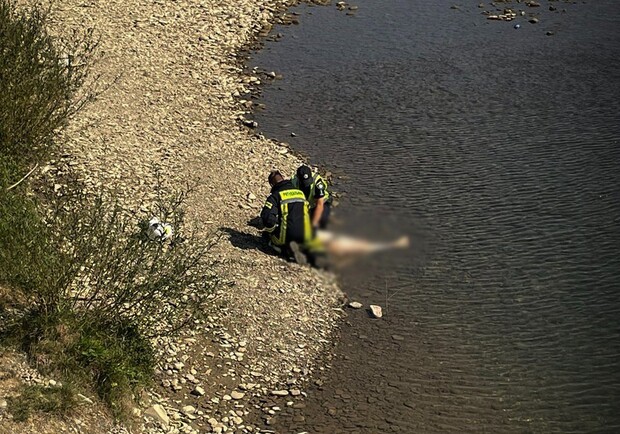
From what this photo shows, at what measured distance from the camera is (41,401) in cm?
1046

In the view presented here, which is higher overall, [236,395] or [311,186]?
[311,186]

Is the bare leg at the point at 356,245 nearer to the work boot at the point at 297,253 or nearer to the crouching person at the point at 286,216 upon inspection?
the work boot at the point at 297,253

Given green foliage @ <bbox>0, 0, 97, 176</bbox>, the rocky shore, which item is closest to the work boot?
the rocky shore

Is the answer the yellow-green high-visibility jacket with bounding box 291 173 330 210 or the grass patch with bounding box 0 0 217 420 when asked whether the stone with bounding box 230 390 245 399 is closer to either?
the grass patch with bounding box 0 0 217 420

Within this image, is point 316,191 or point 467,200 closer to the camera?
point 316,191

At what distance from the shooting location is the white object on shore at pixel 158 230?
1419 centimetres

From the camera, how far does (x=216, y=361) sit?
1312 centimetres

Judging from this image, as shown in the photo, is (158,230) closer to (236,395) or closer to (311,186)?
(311,186)

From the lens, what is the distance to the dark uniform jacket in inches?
587

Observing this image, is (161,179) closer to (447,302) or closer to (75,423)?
(447,302)

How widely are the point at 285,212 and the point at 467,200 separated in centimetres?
463

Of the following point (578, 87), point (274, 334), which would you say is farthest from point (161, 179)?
point (578, 87)

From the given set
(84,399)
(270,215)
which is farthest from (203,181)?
(84,399)

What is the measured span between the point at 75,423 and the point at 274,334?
13.0 ft
